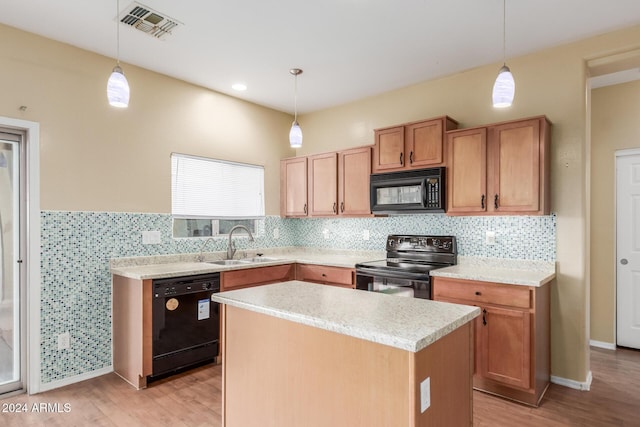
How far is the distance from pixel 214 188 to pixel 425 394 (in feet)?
11.3

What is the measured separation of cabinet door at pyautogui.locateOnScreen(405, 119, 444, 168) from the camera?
3465mm

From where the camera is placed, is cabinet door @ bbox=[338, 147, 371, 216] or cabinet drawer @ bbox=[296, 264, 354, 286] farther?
cabinet door @ bbox=[338, 147, 371, 216]

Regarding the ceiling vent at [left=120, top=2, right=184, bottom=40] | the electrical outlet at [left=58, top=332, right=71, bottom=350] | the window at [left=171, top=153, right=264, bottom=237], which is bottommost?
the electrical outlet at [left=58, top=332, right=71, bottom=350]

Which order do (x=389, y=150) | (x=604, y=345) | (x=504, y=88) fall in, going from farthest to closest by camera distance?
(x=604, y=345)
(x=389, y=150)
(x=504, y=88)

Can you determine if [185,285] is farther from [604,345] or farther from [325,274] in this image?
[604,345]

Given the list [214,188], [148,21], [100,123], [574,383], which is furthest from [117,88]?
[574,383]

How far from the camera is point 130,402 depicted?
2.77 metres

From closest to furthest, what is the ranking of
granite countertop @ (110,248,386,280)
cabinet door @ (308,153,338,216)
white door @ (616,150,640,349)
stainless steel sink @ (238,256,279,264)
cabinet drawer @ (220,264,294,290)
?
granite countertop @ (110,248,386,280)
cabinet drawer @ (220,264,294,290)
white door @ (616,150,640,349)
stainless steel sink @ (238,256,279,264)
cabinet door @ (308,153,338,216)

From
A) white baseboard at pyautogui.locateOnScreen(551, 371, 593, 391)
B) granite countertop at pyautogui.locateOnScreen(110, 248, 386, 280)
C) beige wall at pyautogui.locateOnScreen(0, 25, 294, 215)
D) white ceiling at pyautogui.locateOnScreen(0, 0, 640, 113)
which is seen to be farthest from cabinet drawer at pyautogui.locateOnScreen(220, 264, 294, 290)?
white baseboard at pyautogui.locateOnScreen(551, 371, 593, 391)

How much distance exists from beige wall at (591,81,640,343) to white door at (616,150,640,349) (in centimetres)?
6

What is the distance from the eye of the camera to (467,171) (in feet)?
10.8

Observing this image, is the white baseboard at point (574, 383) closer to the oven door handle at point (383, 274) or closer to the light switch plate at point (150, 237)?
the oven door handle at point (383, 274)

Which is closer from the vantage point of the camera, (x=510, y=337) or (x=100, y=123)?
(x=510, y=337)

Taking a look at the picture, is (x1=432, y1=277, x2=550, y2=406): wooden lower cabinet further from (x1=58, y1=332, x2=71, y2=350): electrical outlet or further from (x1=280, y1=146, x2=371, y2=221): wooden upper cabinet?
(x1=58, y1=332, x2=71, y2=350): electrical outlet
